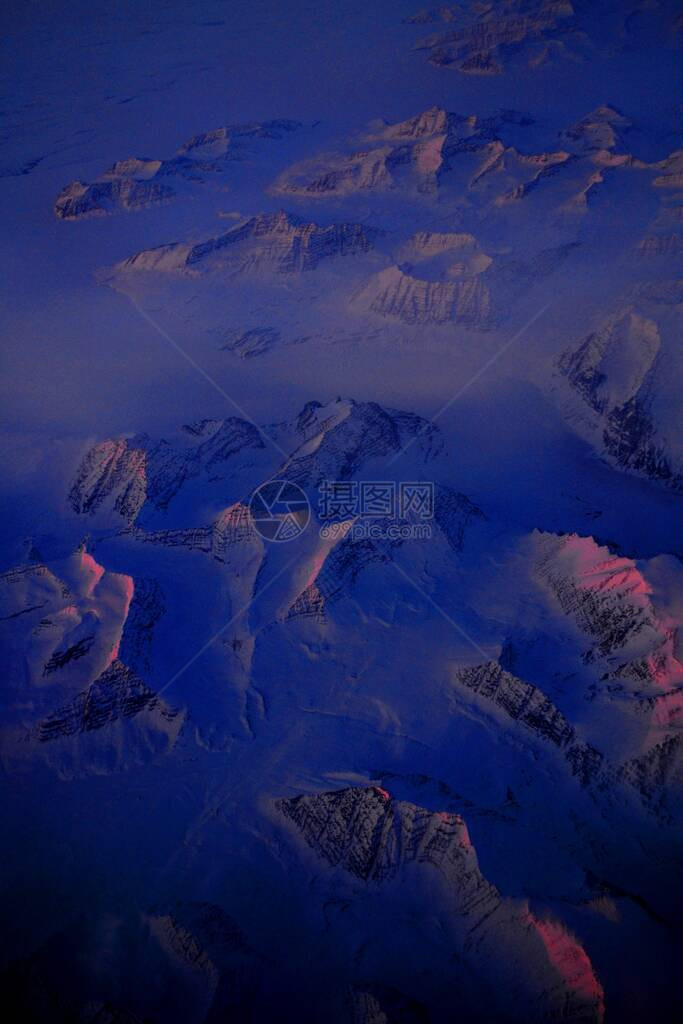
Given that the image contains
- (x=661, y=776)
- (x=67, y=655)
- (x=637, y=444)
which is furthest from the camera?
(x=637, y=444)

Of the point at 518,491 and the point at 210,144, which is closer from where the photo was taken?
the point at 518,491

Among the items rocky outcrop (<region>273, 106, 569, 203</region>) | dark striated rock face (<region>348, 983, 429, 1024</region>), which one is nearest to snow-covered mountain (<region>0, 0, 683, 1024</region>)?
dark striated rock face (<region>348, 983, 429, 1024</region>)

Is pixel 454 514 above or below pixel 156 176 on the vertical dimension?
below

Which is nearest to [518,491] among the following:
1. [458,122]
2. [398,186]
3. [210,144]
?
[398,186]

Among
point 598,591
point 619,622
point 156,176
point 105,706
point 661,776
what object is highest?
point 156,176

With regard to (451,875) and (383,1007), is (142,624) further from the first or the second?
(383,1007)

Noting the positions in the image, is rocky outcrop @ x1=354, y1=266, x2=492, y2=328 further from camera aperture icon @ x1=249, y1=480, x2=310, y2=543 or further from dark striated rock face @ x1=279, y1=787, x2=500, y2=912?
dark striated rock face @ x1=279, y1=787, x2=500, y2=912

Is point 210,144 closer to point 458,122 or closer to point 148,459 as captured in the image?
point 458,122

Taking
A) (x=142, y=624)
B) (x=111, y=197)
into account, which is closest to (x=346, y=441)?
(x=142, y=624)
